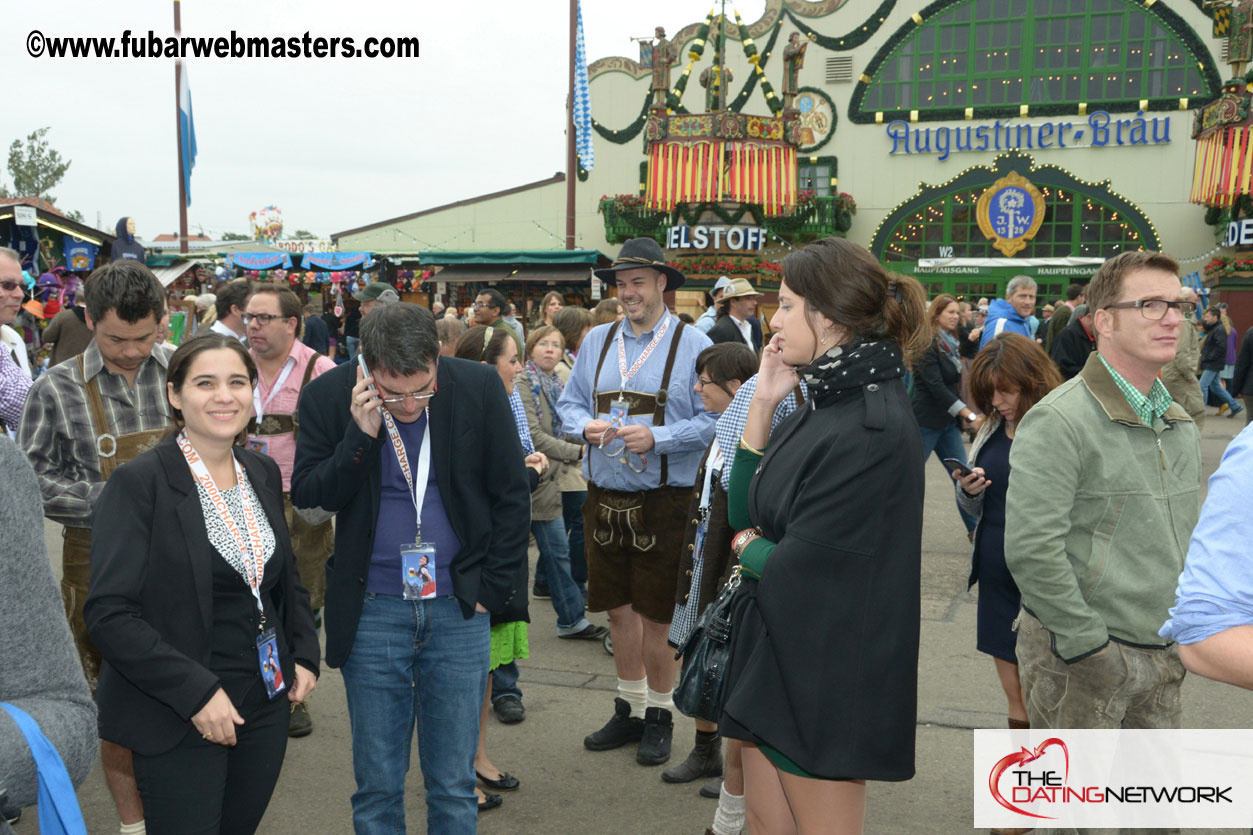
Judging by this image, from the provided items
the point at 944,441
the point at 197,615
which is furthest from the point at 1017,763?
the point at 944,441

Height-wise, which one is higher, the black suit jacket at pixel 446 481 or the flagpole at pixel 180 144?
the flagpole at pixel 180 144

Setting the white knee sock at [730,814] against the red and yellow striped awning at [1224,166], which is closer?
the white knee sock at [730,814]

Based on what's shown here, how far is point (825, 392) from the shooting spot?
247 cm

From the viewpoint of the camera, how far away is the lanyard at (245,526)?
8.50 feet

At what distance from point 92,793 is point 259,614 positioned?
2.23 meters

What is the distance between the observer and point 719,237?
24.6 m

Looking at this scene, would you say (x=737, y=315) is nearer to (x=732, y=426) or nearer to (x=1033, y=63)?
(x=732, y=426)

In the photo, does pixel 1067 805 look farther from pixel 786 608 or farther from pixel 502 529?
pixel 502 529

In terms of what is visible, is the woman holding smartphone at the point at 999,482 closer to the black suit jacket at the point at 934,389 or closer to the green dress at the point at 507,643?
the green dress at the point at 507,643

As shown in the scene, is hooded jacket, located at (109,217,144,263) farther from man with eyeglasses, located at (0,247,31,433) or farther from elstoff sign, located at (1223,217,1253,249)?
elstoff sign, located at (1223,217,1253,249)

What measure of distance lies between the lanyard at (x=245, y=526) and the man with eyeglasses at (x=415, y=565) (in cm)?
30

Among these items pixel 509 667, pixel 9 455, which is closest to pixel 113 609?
pixel 9 455

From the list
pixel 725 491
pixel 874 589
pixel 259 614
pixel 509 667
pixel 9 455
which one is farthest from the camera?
pixel 509 667

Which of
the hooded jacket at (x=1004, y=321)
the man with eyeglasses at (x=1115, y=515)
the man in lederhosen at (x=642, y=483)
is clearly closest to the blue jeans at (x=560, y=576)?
the man in lederhosen at (x=642, y=483)
